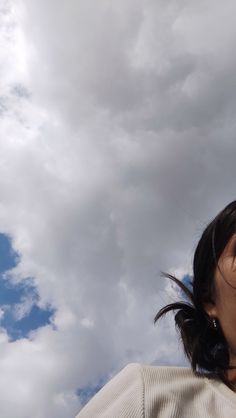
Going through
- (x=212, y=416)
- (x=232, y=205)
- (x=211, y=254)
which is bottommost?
(x=212, y=416)

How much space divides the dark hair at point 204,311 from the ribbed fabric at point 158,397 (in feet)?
1.08

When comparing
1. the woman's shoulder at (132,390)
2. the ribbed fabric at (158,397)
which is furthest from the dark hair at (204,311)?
the woman's shoulder at (132,390)

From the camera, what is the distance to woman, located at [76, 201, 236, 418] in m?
2.83

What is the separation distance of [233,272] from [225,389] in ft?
2.80

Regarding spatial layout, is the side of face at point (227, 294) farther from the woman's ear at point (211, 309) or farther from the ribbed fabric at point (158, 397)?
the ribbed fabric at point (158, 397)

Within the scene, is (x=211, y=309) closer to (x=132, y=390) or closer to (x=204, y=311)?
(x=204, y=311)

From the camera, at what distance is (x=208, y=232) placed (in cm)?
370

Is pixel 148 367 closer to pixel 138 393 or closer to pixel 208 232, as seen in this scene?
pixel 138 393

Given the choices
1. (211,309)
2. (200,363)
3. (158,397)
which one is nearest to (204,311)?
(211,309)

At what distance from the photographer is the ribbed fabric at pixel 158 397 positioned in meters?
2.76

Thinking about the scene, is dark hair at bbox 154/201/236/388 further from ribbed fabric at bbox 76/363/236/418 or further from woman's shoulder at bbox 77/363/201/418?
woman's shoulder at bbox 77/363/201/418

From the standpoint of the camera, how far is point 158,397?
2.85 meters

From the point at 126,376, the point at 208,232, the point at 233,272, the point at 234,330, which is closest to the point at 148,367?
the point at 126,376

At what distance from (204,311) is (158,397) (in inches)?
42.2
